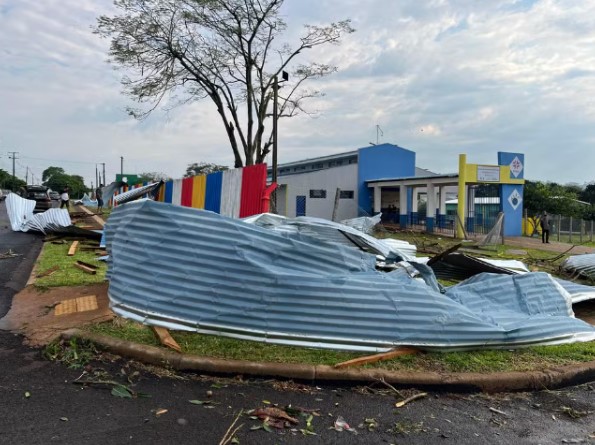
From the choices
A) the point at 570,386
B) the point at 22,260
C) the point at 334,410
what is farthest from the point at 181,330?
the point at 22,260

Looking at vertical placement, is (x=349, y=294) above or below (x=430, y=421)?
above

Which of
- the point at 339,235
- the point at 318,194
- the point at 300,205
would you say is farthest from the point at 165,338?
the point at 318,194

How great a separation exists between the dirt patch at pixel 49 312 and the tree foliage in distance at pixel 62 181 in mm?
87876

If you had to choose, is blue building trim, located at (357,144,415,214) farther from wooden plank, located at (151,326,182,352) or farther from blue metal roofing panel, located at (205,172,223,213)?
wooden plank, located at (151,326,182,352)

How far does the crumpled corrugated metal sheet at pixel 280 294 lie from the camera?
434 cm

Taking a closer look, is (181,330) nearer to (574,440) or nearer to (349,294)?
(349,294)

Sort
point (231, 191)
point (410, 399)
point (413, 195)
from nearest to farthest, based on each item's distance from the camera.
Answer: point (410, 399)
point (231, 191)
point (413, 195)

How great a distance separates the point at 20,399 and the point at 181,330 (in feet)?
4.75

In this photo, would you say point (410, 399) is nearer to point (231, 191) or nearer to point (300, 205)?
point (231, 191)

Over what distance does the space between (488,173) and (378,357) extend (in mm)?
22353

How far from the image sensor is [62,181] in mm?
97500

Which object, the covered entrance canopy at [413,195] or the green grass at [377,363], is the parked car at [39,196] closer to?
the covered entrance canopy at [413,195]

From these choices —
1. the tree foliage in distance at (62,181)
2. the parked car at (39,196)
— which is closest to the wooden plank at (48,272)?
the parked car at (39,196)

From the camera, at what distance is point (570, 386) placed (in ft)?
14.0
